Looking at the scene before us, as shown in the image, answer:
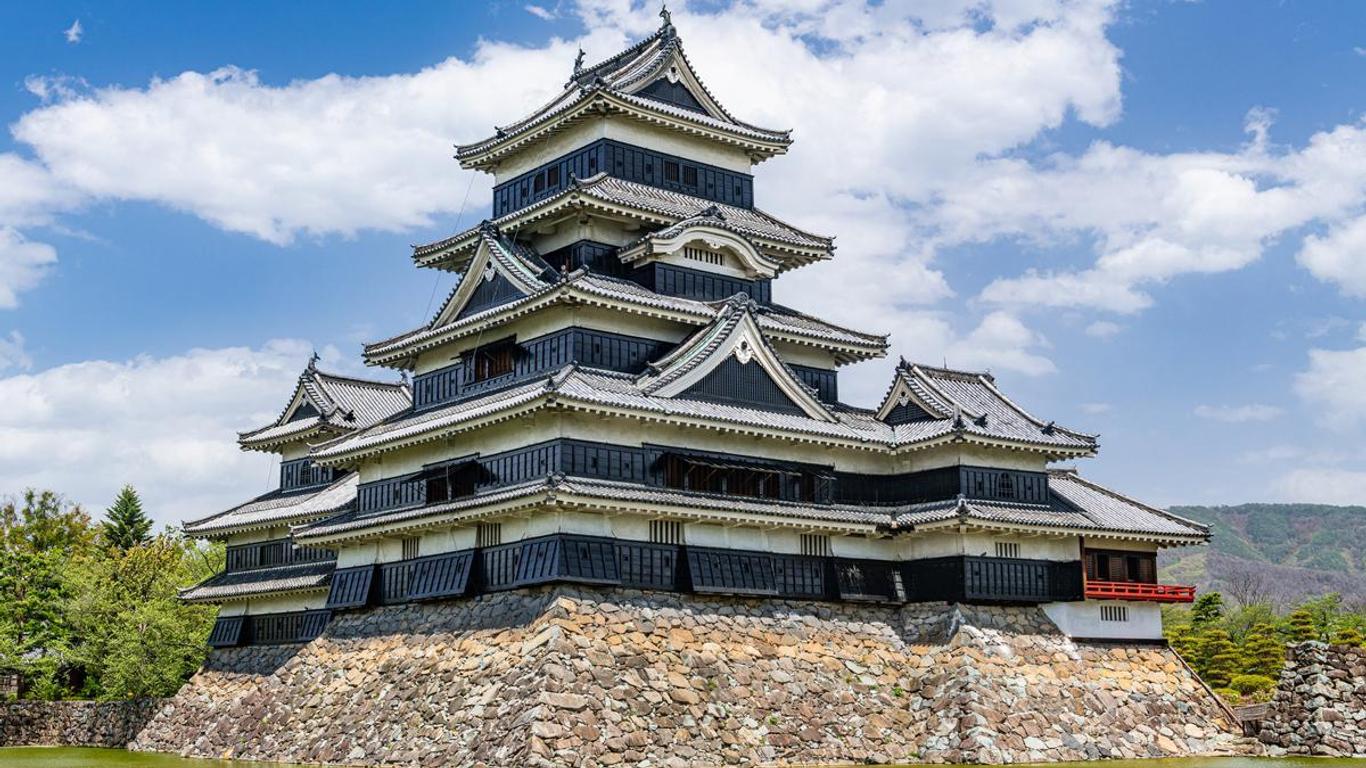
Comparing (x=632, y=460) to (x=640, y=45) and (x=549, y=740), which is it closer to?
(x=549, y=740)

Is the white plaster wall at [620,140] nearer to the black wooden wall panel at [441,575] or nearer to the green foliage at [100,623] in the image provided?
the black wooden wall panel at [441,575]

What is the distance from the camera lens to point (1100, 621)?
4131cm

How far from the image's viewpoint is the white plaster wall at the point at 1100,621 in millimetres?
40562

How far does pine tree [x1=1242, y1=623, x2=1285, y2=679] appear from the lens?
53.0m

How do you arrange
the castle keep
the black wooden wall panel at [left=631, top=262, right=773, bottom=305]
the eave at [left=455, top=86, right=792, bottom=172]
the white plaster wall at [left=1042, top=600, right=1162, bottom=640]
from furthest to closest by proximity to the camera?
the eave at [left=455, top=86, right=792, bottom=172], the black wooden wall panel at [left=631, top=262, right=773, bottom=305], the white plaster wall at [left=1042, top=600, right=1162, bottom=640], the castle keep

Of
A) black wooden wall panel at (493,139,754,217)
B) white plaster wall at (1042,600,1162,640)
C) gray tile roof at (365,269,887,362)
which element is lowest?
white plaster wall at (1042,600,1162,640)

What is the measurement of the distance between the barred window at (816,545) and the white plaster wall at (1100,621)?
6876 millimetres

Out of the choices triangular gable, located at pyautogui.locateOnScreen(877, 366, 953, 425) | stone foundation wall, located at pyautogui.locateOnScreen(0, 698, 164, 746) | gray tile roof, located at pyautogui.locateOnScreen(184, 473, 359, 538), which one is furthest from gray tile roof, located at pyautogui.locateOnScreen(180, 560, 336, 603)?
triangular gable, located at pyautogui.locateOnScreen(877, 366, 953, 425)

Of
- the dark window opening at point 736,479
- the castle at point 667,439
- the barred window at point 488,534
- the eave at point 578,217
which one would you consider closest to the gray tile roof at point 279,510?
the castle at point 667,439

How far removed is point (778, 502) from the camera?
3831 cm

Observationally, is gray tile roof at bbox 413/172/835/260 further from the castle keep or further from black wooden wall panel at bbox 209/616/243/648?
black wooden wall panel at bbox 209/616/243/648

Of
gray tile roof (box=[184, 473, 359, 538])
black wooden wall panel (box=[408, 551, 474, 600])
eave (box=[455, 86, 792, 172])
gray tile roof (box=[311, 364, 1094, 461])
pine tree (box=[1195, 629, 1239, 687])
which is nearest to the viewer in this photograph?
gray tile roof (box=[311, 364, 1094, 461])

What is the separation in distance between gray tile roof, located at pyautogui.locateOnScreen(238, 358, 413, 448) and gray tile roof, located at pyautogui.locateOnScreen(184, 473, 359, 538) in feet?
6.67

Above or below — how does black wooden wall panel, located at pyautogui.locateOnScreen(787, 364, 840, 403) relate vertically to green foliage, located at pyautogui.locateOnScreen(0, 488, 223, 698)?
above
